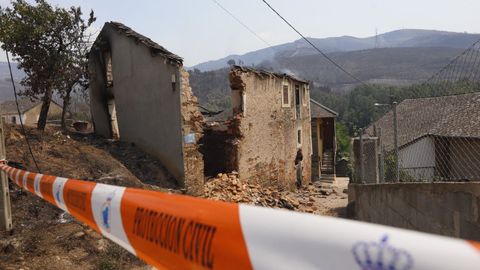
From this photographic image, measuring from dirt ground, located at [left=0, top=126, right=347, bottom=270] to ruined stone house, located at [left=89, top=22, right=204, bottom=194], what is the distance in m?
0.54

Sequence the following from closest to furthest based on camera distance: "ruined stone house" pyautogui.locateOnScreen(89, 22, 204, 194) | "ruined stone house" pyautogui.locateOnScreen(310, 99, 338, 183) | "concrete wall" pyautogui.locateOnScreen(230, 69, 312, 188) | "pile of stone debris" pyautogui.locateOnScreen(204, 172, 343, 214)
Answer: "ruined stone house" pyautogui.locateOnScreen(89, 22, 204, 194), "pile of stone debris" pyautogui.locateOnScreen(204, 172, 343, 214), "concrete wall" pyautogui.locateOnScreen(230, 69, 312, 188), "ruined stone house" pyautogui.locateOnScreen(310, 99, 338, 183)

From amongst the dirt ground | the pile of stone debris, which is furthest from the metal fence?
the pile of stone debris

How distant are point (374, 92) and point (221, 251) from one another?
98213mm

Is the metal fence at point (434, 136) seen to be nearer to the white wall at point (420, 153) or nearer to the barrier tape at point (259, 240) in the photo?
the white wall at point (420, 153)

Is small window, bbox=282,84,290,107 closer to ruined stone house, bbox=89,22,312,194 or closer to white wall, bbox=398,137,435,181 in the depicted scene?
ruined stone house, bbox=89,22,312,194

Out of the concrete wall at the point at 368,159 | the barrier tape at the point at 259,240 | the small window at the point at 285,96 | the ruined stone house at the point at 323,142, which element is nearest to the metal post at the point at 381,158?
the concrete wall at the point at 368,159

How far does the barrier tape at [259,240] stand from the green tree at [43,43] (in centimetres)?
1295

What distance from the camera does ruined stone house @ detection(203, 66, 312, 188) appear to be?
1580 cm

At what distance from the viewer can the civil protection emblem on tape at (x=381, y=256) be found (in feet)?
3.93

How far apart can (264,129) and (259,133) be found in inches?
22.4

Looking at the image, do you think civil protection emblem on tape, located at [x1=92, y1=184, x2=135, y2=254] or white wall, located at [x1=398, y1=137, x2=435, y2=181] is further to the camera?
white wall, located at [x1=398, y1=137, x2=435, y2=181]

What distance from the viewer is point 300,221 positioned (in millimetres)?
1485

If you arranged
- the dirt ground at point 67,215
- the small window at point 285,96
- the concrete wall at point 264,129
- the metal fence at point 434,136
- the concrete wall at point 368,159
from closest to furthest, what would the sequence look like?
the dirt ground at point 67,215
the metal fence at point 434,136
the concrete wall at point 368,159
the concrete wall at point 264,129
the small window at point 285,96

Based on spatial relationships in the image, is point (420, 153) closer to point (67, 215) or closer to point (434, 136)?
point (434, 136)
